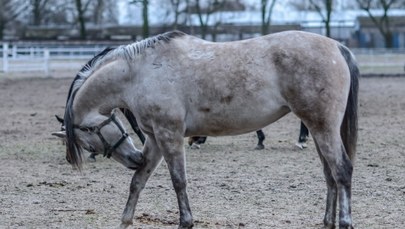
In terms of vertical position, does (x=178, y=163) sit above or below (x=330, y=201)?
Answer: above

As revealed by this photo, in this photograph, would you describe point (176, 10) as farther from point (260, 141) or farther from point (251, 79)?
point (251, 79)

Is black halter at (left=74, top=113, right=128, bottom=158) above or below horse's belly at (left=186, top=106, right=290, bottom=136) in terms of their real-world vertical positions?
below

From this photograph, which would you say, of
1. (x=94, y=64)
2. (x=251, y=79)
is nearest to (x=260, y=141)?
(x=94, y=64)

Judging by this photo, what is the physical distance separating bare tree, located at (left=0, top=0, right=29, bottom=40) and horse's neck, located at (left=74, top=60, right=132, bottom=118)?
5434cm

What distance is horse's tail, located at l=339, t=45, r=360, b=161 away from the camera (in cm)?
693

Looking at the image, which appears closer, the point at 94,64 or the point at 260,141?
the point at 94,64

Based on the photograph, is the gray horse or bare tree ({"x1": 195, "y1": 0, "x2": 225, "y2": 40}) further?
bare tree ({"x1": 195, "y1": 0, "x2": 225, "y2": 40})

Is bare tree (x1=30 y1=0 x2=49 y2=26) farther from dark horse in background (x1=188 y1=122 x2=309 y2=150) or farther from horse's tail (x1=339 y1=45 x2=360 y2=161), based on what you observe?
horse's tail (x1=339 y1=45 x2=360 y2=161)

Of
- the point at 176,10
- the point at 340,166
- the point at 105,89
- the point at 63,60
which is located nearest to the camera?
the point at 340,166

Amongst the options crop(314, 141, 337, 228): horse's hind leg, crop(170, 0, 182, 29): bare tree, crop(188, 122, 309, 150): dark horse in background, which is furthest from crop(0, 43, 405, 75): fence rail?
crop(314, 141, 337, 228): horse's hind leg

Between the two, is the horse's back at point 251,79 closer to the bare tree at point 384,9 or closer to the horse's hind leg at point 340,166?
the horse's hind leg at point 340,166

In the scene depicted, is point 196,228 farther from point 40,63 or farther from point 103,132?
point 40,63

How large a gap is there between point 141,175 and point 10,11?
57983mm

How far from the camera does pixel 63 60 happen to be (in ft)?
126
